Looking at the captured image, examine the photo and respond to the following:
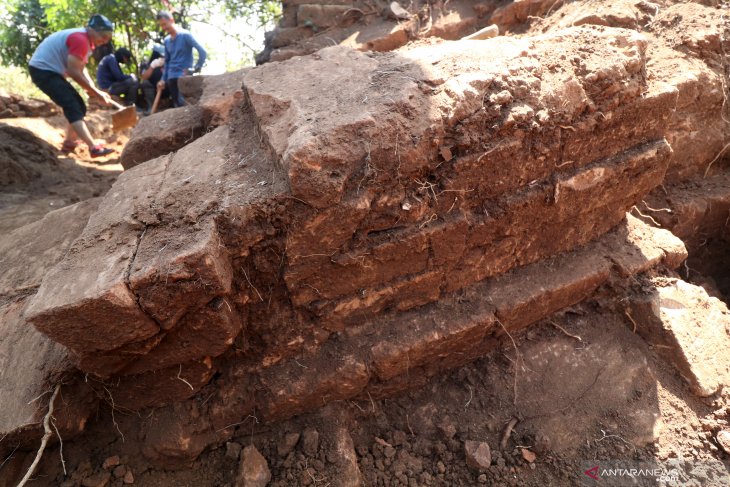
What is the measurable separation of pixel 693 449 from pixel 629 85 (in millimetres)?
1632

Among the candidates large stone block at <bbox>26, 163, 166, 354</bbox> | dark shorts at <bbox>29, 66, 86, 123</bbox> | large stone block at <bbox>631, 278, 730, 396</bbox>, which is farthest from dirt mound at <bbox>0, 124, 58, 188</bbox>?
large stone block at <bbox>631, 278, 730, 396</bbox>

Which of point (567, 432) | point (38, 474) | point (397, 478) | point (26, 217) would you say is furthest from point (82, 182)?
point (567, 432)

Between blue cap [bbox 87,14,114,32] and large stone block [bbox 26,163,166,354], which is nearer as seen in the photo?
large stone block [bbox 26,163,166,354]

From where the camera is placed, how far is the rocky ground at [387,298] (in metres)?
1.52

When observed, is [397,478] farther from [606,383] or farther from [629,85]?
[629,85]

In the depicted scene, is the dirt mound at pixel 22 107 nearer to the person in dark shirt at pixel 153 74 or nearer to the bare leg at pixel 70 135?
the bare leg at pixel 70 135

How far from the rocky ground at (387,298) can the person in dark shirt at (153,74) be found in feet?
13.3

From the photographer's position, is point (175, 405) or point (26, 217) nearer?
point (175, 405)

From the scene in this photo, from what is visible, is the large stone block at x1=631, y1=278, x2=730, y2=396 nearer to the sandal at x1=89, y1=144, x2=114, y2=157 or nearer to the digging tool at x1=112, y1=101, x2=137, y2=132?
the digging tool at x1=112, y1=101, x2=137, y2=132

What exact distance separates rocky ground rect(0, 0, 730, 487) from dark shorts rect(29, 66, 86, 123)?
2615 millimetres

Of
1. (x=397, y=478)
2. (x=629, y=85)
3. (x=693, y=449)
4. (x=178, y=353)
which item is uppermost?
(x=629, y=85)

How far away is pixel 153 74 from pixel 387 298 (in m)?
5.48

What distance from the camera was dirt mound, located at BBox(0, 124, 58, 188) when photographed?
3.75 metres

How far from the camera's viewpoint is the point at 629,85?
1.85 m
